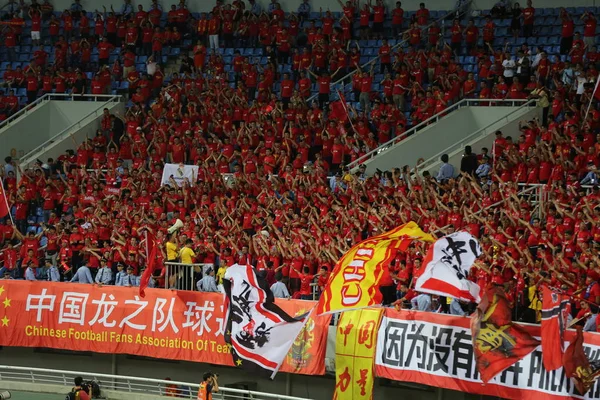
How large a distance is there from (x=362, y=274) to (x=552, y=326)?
3.20m

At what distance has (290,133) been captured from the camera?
30.0 m

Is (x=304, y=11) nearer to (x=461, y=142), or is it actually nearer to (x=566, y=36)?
(x=566, y=36)

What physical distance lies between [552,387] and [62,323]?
11.3 metres

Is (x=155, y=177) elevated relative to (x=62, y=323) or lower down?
elevated

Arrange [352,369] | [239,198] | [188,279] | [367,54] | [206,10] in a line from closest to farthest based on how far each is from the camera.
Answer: [352,369]
[188,279]
[239,198]
[367,54]
[206,10]

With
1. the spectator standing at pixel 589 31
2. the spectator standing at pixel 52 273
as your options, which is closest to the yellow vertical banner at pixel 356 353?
the spectator standing at pixel 52 273

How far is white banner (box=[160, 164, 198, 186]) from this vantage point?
97.6ft

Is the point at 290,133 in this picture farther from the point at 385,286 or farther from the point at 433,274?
the point at 433,274

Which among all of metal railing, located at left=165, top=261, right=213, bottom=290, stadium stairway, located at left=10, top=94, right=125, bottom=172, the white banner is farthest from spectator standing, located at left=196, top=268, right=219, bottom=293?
stadium stairway, located at left=10, top=94, right=125, bottom=172

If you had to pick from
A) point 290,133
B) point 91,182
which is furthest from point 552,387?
point 91,182

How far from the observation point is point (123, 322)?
82.6ft

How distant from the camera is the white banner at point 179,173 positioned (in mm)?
29750

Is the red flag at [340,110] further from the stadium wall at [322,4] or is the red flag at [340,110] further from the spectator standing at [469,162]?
the stadium wall at [322,4]

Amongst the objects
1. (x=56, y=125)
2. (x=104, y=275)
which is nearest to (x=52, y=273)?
(x=104, y=275)
